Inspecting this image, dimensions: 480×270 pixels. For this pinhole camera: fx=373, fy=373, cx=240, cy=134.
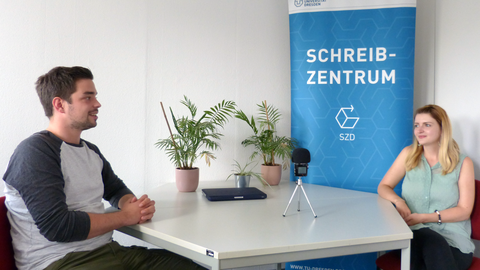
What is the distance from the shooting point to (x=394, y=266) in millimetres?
2078

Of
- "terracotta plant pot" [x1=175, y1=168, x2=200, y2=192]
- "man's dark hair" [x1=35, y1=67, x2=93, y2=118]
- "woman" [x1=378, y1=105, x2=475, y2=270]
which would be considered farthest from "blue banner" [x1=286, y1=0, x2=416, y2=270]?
"man's dark hair" [x1=35, y1=67, x2=93, y2=118]

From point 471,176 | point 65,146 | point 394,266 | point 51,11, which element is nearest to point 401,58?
point 471,176

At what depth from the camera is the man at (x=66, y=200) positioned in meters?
1.53

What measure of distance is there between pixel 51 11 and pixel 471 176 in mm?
3016

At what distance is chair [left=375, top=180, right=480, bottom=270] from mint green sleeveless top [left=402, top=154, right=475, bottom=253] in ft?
0.15

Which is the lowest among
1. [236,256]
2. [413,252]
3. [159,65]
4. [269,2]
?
[413,252]

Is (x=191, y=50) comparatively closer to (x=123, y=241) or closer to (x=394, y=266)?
(x=123, y=241)

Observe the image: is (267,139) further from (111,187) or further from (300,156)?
(111,187)

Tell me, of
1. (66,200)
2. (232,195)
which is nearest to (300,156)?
(232,195)

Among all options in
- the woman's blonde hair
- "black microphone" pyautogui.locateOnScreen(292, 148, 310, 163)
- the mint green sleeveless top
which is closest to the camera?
"black microphone" pyautogui.locateOnScreen(292, 148, 310, 163)

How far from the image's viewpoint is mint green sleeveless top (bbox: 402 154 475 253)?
215 centimetres

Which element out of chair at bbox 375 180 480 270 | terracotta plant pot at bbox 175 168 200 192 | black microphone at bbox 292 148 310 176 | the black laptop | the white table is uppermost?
black microphone at bbox 292 148 310 176

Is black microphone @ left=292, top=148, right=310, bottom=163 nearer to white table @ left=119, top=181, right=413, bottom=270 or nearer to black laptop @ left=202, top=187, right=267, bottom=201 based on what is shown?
white table @ left=119, top=181, right=413, bottom=270

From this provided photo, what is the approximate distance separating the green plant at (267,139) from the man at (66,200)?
1.17 meters
